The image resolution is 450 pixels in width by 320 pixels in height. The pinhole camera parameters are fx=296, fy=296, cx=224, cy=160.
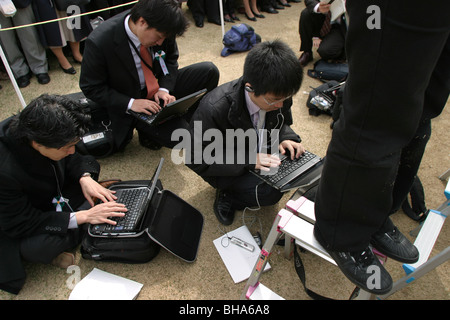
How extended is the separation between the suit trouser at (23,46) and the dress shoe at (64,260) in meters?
2.24

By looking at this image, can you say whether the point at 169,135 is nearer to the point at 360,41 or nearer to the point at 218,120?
the point at 218,120

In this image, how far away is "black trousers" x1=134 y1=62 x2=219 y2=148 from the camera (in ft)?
7.63

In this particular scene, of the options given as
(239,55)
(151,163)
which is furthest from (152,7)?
(239,55)

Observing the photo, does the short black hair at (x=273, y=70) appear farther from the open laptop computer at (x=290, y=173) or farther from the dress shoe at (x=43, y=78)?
the dress shoe at (x=43, y=78)

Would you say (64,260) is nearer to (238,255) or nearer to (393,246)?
(238,255)

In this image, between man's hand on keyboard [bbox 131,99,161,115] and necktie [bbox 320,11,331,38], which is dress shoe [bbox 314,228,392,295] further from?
necktie [bbox 320,11,331,38]

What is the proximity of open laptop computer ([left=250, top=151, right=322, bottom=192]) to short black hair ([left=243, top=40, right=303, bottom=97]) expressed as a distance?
0.45m

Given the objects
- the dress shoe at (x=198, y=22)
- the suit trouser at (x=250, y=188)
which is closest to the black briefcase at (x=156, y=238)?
the suit trouser at (x=250, y=188)

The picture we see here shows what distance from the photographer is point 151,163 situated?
240cm

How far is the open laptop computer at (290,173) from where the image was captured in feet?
5.53

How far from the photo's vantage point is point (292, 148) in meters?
1.84

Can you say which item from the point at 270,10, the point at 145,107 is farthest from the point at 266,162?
the point at 270,10

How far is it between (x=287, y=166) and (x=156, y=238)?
2.83 ft

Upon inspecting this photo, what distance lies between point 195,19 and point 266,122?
319cm
